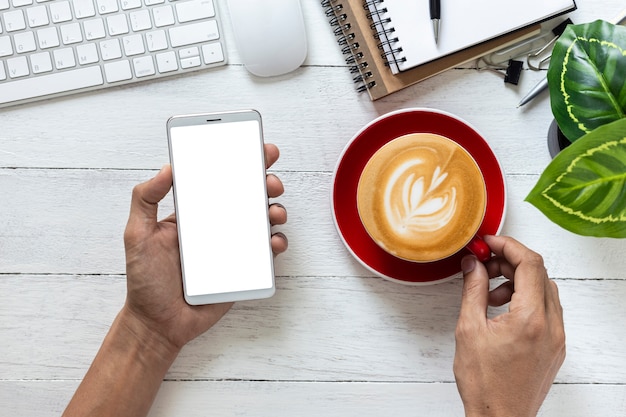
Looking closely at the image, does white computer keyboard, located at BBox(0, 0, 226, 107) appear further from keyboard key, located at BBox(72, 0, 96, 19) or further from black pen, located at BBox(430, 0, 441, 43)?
black pen, located at BBox(430, 0, 441, 43)

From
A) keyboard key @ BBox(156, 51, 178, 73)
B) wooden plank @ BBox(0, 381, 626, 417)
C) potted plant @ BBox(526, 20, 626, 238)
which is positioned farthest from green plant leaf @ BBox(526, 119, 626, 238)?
keyboard key @ BBox(156, 51, 178, 73)

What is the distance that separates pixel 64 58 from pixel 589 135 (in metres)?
0.66

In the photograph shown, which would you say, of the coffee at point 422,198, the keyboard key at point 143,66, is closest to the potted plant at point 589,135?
the coffee at point 422,198

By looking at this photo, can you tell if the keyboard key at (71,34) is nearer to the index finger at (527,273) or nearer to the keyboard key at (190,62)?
the keyboard key at (190,62)

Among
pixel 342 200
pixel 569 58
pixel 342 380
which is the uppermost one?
pixel 569 58

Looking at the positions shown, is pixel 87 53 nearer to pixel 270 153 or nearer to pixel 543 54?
pixel 270 153

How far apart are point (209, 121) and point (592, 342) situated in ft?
2.01

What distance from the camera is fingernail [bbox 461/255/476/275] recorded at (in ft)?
2.39

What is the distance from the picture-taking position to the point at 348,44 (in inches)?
31.6

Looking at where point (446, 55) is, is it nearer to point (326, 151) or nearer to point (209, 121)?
point (326, 151)

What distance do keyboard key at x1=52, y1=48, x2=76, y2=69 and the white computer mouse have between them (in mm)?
223

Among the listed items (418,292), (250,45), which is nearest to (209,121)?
(250,45)

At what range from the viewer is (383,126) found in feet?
2.57

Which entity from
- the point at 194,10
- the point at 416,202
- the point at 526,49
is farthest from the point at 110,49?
the point at 526,49
